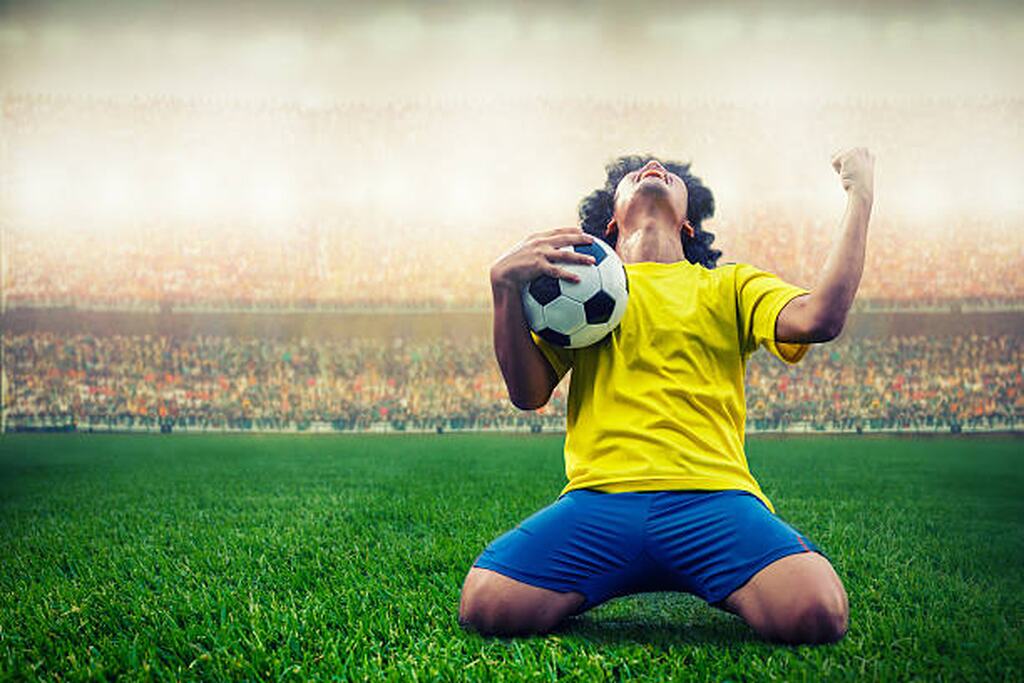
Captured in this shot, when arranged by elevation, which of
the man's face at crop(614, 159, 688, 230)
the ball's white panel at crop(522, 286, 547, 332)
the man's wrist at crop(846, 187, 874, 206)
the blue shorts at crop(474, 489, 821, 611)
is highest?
the man's face at crop(614, 159, 688, 230)

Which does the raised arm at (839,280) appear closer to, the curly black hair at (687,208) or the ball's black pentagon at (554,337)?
the ball's black pentagon at (554,337)

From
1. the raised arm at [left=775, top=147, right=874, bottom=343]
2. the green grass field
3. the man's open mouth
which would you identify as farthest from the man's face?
the green grass field

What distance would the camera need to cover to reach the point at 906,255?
1532 cm

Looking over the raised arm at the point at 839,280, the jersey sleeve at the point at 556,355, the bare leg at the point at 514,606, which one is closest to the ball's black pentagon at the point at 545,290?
the jersey sleeve at the point at 556,355

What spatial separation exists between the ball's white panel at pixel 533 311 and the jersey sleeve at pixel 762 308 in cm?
36

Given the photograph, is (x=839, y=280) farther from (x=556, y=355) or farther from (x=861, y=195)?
(x=556, y=355)

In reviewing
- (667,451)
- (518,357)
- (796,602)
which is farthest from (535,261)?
(796,602)

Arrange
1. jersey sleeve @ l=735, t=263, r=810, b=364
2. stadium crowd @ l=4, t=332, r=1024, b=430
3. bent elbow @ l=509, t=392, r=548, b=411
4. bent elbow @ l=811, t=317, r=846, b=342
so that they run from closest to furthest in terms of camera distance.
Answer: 1. bent elbow @ l=811, t=317, r=846, b=342
2. jersey sleeve @ l=735, t=263, r=810, b=364
3. bent elbow @ l=509, t=392, r=548, b=411
4. stadium crowd @ l=4, t=332, r=1024, b=430

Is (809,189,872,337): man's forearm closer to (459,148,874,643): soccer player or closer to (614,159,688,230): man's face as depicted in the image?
(459,148,874,643): soccer player

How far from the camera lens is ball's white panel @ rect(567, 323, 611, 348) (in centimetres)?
145

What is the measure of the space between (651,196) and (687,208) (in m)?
Result: 0.25

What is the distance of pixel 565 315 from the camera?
1432mm

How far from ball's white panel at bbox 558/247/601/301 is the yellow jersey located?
0.14 m

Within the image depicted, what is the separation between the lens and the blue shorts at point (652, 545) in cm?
134
